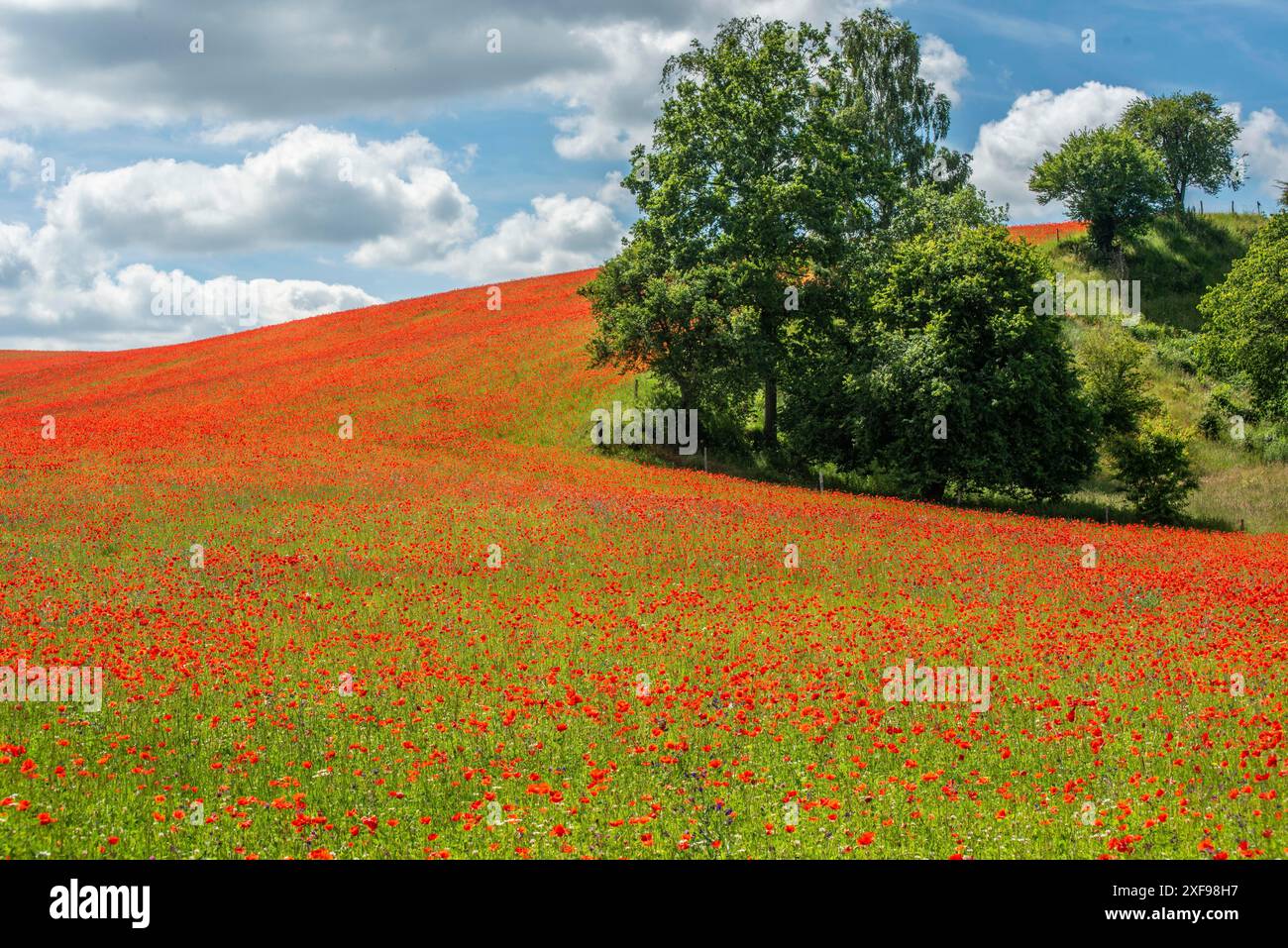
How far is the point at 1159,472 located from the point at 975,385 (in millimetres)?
7973

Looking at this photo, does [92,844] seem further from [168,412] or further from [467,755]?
[168,412]

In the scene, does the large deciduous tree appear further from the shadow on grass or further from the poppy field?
the poppy field

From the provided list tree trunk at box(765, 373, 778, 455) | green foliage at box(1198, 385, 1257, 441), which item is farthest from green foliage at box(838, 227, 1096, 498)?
green foliage at box(1198, 385, 1257, 441)

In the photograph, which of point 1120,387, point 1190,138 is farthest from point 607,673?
point 1190,138

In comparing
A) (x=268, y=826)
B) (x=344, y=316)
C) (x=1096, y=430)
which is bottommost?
(x=268, y=826)

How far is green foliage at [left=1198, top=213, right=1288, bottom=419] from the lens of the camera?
149 ft

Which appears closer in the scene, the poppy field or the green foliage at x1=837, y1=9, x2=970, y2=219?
the poppy field

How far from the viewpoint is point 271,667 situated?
13.5m

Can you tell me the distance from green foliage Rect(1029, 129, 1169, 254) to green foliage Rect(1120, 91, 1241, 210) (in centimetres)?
1936

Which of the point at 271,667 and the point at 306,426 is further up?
the point at 306,426

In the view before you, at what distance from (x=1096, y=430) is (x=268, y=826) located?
123 feet

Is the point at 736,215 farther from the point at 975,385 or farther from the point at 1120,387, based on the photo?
the point at 1120,387
